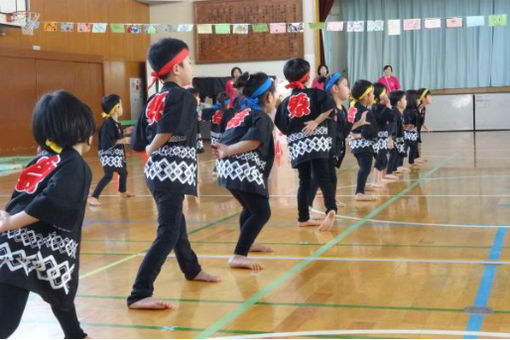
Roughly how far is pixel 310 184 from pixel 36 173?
332 centimetres

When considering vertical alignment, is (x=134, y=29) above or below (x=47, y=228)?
above

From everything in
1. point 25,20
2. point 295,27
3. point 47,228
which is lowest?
point 47,228

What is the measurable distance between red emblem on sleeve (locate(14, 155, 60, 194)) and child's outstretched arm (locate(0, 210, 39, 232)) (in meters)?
0.12

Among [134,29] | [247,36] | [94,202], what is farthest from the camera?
[247,36]

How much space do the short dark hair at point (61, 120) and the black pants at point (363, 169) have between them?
4758mm

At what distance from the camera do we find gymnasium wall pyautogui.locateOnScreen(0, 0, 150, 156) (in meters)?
14.1

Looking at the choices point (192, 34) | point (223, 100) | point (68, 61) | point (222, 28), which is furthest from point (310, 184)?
point (192, 34)

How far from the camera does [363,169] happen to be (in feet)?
22.4

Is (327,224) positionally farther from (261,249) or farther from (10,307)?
(10,307)

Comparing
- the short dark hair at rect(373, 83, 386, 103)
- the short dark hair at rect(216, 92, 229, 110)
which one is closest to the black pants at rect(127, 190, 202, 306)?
the short dark hair at rect(373, 83, 386, 103)

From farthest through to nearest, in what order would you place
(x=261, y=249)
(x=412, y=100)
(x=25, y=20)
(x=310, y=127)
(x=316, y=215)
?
(x=25, y=20)
(x=412, y=100)
(x=316, y=215)
(x=310, y=127)
(x=261, y=249)

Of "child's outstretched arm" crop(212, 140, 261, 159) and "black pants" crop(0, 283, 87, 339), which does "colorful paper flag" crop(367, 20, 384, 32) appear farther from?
"black pants" crop(0, 283, 87, 339)

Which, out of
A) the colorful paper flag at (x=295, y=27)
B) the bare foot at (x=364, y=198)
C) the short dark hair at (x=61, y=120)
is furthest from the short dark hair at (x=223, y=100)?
the short dark hair at (x=61, y=120)

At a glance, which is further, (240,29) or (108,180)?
(240,29)
